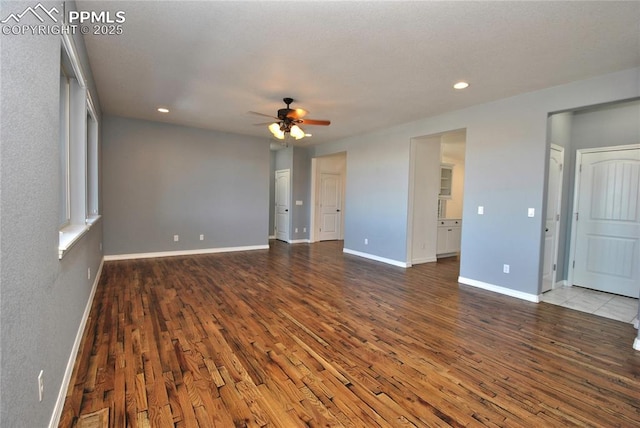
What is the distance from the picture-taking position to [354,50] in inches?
113

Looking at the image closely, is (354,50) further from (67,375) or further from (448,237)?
(448,237)

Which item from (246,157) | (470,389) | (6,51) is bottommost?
(470,389)

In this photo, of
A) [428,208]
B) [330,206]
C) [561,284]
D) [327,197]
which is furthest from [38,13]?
[330,206]

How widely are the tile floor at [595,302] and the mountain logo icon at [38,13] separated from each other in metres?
5.35

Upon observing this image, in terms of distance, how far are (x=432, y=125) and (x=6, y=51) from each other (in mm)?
5182

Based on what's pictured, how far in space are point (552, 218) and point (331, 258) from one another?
151 inches

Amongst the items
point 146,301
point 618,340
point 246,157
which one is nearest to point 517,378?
point 618,340

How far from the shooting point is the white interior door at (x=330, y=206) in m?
8.87

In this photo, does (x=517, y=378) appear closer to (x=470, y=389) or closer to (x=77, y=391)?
(x=470, y=389)

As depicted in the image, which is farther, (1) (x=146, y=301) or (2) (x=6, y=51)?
(1) (x=146, y=301)

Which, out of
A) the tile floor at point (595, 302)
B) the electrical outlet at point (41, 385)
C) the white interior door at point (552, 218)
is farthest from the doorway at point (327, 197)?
the electrical outlet at point (41, 385)

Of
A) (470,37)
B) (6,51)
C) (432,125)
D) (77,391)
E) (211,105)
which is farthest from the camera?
(432,125)

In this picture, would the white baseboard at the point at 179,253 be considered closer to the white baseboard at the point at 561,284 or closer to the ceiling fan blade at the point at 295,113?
the ceiling fan blade at the point at 295,113

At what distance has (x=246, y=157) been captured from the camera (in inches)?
277
